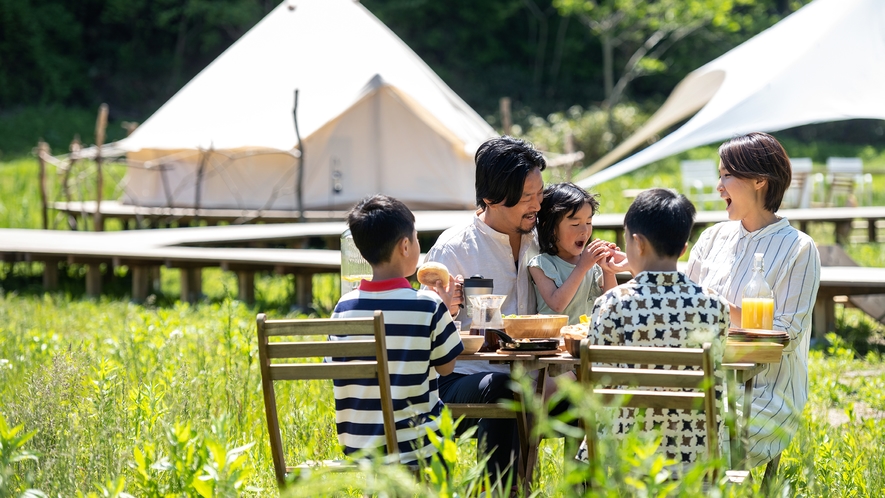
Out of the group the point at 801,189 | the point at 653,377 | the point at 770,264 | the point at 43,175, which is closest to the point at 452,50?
the point at 801,189

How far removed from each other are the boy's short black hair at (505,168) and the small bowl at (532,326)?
2.07 ft

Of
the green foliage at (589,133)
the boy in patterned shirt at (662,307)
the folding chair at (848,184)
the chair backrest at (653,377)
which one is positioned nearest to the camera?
the chair backrest at (653,377)

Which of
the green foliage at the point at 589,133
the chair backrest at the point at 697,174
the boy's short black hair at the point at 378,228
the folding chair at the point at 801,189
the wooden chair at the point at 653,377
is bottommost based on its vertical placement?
the wooden chair at the point at 653,377

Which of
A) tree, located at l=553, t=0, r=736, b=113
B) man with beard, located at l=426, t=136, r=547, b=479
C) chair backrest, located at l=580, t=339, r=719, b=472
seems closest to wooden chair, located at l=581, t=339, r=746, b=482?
chair backrest, located at l=580, t=339, r=719, b=472

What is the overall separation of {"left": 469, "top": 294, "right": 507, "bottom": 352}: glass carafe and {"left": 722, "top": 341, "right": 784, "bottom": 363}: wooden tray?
71 centimetres

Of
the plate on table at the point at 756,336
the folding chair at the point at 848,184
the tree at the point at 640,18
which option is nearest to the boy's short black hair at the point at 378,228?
the plate on table at the point at 756,336

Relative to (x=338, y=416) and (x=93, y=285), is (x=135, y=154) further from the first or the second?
(x=338, y=416)

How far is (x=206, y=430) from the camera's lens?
2672 millimetres

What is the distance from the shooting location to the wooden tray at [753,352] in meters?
2.91

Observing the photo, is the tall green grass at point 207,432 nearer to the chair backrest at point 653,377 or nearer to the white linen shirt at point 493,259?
the chair backrest at point 653,377

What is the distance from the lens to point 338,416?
2.99 m

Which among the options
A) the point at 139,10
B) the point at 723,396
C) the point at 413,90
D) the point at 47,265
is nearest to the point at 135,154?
the point at 413,90

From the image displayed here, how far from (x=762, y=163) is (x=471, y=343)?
1.18 m

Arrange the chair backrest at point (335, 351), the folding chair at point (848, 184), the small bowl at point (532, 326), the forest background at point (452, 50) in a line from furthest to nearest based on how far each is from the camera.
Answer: the forest background at point (452, 50) < the folding chair at point (848, 184) < the small bowl at point (532, 326) < the chair backrest at point (335, 351)
